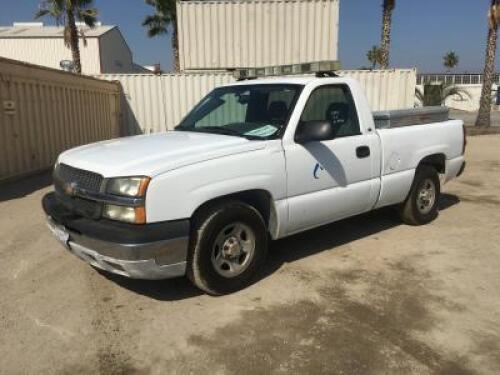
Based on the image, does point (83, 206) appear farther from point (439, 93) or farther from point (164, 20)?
point (164, 20)

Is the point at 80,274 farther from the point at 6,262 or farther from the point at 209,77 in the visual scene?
the point at 209,77

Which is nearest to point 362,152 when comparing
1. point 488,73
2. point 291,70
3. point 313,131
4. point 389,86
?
point 313,131

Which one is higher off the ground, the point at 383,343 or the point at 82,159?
the point at 82,159

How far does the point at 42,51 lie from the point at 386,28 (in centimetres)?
3000

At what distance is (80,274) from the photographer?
14.4 ft

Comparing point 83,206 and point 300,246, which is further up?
point 83,206

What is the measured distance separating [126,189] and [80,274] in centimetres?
152

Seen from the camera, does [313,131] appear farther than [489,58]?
No

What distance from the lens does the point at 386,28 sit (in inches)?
776

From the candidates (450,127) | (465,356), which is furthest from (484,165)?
(465,356)

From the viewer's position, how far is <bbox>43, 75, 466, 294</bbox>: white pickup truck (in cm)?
336

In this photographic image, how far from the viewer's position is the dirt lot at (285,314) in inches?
118

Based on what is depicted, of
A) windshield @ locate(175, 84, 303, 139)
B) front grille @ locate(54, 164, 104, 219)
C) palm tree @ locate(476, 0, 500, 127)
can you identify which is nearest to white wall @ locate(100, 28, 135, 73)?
palm tree @ locate(476, 0, 500, 127)

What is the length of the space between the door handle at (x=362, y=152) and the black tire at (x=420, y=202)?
3.74ft
